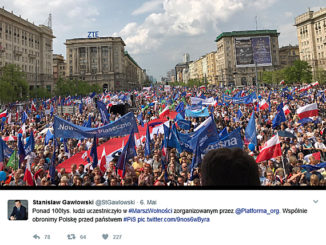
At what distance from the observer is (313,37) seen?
75.0 metres

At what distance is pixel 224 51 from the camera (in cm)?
7325

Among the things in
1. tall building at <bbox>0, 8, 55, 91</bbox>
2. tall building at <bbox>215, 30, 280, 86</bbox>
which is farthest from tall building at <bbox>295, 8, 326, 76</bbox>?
tall building at <bbox>0, 8, 55, 91</bbox>

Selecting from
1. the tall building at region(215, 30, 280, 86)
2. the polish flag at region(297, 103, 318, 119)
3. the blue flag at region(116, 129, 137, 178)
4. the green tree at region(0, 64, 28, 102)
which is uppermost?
the tall building at region(215, 30, 280, 86)

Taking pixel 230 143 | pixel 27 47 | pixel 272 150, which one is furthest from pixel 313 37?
pixel 27 47

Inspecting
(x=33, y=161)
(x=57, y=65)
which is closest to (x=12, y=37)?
(x=57, y=65)

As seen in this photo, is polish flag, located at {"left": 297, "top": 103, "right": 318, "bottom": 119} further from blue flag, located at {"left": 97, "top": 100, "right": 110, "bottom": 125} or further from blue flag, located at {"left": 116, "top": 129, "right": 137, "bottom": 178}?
blue flag, located at {"left": 97, "top": 100, "right": 110, "bottom": 125}

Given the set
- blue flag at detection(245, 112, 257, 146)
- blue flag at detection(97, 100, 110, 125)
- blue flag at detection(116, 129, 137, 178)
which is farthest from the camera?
blue flag at detection(97, 100, 110, 125)

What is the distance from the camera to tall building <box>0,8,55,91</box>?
2448 inches

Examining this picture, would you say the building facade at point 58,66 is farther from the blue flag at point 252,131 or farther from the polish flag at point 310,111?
the blue flag at point 252,131

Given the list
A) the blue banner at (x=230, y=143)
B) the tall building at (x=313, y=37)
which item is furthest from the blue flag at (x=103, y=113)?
the tall building at (x=313, y=37)
